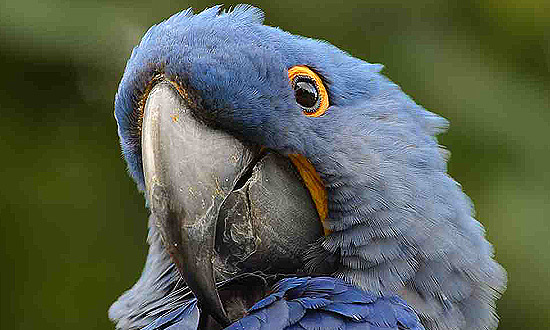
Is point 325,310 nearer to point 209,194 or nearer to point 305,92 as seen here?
point 209,194

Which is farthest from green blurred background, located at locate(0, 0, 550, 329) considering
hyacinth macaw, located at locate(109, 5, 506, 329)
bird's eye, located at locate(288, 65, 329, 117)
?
bird's eye, located at locate(288, 65, 329, 117)

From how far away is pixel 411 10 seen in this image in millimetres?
2998

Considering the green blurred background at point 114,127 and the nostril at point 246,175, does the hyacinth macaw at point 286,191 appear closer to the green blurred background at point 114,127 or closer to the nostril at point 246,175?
the nostril at point 246,175

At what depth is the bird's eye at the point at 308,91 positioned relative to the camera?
5.18ft

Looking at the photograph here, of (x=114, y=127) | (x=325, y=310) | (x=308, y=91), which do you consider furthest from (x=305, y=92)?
(x=114, y=127)

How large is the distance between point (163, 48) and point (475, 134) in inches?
67.4

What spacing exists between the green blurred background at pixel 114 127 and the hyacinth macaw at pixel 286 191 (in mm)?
1145

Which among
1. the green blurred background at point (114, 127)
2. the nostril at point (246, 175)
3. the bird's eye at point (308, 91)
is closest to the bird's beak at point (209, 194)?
the nostril at point (246, 175)

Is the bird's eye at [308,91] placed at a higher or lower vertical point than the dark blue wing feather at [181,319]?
higher

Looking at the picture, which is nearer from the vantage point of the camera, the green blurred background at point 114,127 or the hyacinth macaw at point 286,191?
the hyacinth macaw at point 286,191

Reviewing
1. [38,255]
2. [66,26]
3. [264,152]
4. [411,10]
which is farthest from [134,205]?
[264,152]

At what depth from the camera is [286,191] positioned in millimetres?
1583

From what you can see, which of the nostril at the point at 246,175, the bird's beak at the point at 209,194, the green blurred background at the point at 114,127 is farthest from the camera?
the green blurred background at the point at 114,127

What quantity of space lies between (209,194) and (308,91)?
33cm
